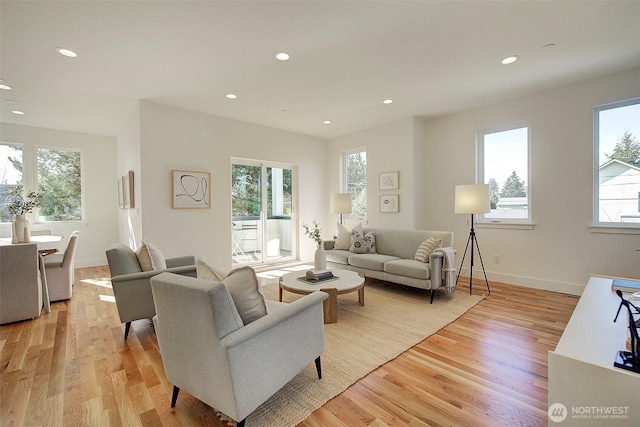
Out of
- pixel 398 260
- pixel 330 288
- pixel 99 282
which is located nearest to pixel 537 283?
pixel 398 260

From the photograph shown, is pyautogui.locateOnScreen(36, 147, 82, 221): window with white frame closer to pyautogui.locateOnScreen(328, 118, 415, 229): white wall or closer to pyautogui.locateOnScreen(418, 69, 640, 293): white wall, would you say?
pyautogui.locateOnScreen(328, 118, 415, 229): white wall

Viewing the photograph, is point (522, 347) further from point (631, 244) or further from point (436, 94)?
point (436, 94)

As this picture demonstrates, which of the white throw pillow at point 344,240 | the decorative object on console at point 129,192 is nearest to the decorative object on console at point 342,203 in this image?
the white throw pillow at point 344,240

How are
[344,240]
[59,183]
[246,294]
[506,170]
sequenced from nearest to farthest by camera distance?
[246,294]
[506,170]
[344,240]
[59,183]

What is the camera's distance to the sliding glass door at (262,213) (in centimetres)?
554

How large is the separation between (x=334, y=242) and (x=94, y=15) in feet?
13.3

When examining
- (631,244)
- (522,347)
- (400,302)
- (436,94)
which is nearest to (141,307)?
(400,302)

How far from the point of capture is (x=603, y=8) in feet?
7.43

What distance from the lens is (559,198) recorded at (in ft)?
12.9

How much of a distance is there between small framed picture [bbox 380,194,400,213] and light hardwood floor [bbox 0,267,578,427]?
257 centimetres

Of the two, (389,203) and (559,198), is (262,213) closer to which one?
(389,203)

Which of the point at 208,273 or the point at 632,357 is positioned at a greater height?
the point at 208,273

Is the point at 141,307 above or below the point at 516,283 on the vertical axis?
above

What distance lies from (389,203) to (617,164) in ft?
10.2
